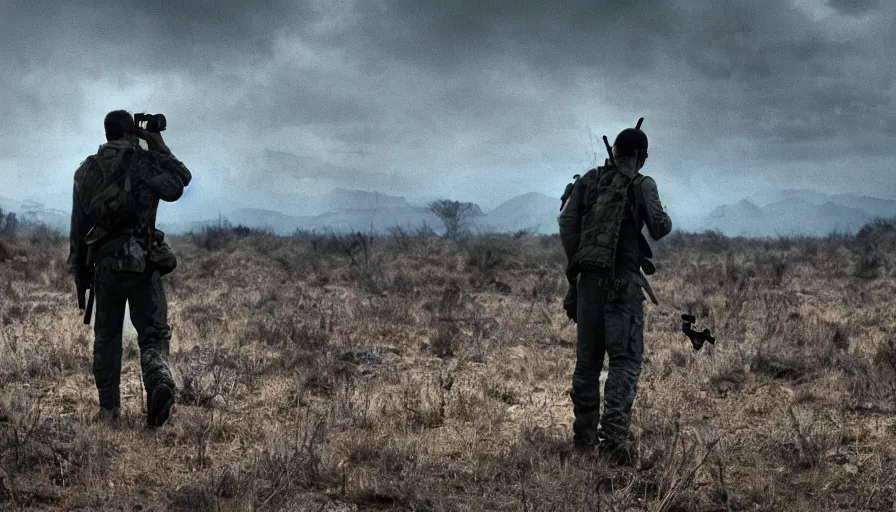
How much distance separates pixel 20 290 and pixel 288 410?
Result: 8.32 metres

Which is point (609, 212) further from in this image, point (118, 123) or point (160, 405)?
point (118, 123)

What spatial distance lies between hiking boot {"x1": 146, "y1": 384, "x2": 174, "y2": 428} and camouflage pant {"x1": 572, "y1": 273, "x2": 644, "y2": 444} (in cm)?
248

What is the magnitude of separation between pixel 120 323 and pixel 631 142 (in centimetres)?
339

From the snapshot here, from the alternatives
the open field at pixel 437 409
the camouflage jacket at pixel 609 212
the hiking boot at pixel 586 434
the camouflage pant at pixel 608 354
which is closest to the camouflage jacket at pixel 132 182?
the open field at pixel 437 409

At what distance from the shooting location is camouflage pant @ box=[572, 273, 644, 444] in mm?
4113

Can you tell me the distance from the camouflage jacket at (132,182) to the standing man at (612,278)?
2.47m

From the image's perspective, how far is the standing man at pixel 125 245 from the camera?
4.41m

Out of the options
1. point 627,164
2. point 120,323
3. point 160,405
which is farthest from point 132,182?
point 627,164

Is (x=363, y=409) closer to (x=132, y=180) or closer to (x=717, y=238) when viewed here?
(x=132, y=180)

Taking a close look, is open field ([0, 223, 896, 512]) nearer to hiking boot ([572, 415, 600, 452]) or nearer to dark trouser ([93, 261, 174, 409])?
hiking boot ([572, 415, 600, 452])

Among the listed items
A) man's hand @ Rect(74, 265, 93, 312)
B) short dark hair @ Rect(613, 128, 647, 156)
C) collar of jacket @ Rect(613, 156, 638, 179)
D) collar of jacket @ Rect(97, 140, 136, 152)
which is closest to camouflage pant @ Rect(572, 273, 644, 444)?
collar of jacket @ Rect(613, 156, 638, 179)

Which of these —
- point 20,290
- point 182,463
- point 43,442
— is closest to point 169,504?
point 182,463

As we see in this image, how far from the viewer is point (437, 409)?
5039mm

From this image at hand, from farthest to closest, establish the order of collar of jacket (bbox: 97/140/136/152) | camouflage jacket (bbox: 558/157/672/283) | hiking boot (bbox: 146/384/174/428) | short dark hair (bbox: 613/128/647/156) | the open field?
collar of jacket (bbox: 97/140/136/152), hiking boot (bbox: 146/384/174/428), short dark hair (bbox: 613/128/647/156), camouflage jacket (bbox: 558/157/672/283), the open field
